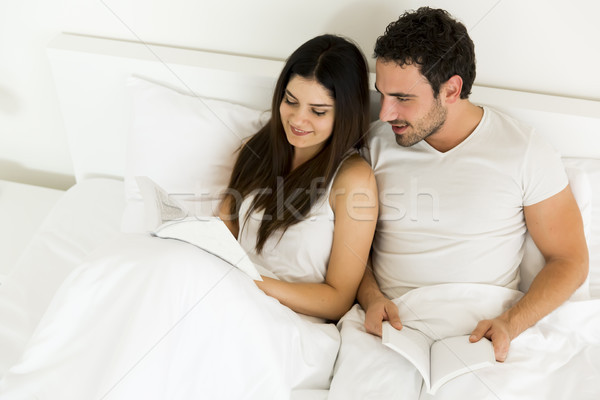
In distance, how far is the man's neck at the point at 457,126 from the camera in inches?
54.1

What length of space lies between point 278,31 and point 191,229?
27.8 inches

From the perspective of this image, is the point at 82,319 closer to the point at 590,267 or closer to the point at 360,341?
the point at 360,341

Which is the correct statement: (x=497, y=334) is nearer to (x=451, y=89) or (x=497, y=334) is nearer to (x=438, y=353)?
(x=438, y=353)

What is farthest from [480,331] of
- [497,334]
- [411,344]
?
[411,344]

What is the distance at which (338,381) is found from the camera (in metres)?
1.20

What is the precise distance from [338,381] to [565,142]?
2.83 ft

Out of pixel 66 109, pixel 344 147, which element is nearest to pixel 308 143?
pixel 344 147

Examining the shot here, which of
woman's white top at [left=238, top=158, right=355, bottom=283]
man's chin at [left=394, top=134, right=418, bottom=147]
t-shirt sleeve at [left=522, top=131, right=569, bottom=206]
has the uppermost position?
man's chin at [left=394, top=134, right=418, bottom=147]

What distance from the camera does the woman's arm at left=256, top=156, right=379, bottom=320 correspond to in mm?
1353

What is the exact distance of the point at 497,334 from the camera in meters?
1.23

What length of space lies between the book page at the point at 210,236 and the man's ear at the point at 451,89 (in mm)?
600

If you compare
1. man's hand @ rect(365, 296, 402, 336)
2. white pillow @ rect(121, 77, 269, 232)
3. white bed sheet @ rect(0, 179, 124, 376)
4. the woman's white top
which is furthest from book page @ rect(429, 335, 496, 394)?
white bed sheet @ rect(0, 179, 124, 376)

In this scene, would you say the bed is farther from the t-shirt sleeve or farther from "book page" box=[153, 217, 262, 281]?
"book page" box=[153, 217, 262, 281]

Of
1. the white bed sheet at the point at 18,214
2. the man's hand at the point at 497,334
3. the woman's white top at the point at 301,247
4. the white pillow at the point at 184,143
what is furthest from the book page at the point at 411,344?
the white bed sheet at the point at 18,214
